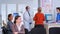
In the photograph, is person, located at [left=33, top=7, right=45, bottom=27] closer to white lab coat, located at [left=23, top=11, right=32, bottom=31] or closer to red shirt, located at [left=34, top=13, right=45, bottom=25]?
red shirt, located at [left=34, top=13, right=45, bottom=25]

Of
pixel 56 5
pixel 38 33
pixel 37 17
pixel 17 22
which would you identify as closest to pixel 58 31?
pixel 38 33

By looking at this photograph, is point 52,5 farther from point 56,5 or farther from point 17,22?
point 17,22

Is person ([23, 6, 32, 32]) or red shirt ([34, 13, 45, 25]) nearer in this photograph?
red shirt ([34, 13, 45, 25])

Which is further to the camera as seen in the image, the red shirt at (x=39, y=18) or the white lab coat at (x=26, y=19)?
the white lab coat at (x=26, y=19)

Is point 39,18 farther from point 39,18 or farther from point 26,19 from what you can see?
point 26,19

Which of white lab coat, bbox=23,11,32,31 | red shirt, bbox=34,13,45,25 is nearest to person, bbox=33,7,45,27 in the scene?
red shirt, bbox=34,13,45,25

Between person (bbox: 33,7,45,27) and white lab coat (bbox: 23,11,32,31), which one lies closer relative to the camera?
person (bbox: 33,7,45,27)

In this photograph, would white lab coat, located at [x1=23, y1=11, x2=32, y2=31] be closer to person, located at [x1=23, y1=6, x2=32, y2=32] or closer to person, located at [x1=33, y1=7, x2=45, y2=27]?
person, located at [x1=23, y1=6, x2=32, y2=32]

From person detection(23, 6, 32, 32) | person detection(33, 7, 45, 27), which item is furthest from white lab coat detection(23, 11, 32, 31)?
person detection(33, 7, 45, 27)

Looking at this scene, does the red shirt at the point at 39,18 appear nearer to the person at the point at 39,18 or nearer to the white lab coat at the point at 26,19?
the person at the point at 39,18

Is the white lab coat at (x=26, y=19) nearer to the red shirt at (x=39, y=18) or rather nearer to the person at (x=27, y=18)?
the person at (x=27, y=18)

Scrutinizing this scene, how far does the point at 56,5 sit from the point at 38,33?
4168 millimetres

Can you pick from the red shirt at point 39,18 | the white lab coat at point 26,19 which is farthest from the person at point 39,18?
the white lab coat at point 26,19

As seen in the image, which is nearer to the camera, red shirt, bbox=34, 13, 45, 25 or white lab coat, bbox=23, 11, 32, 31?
red shirt, bbox=34, 13, 45, 25
